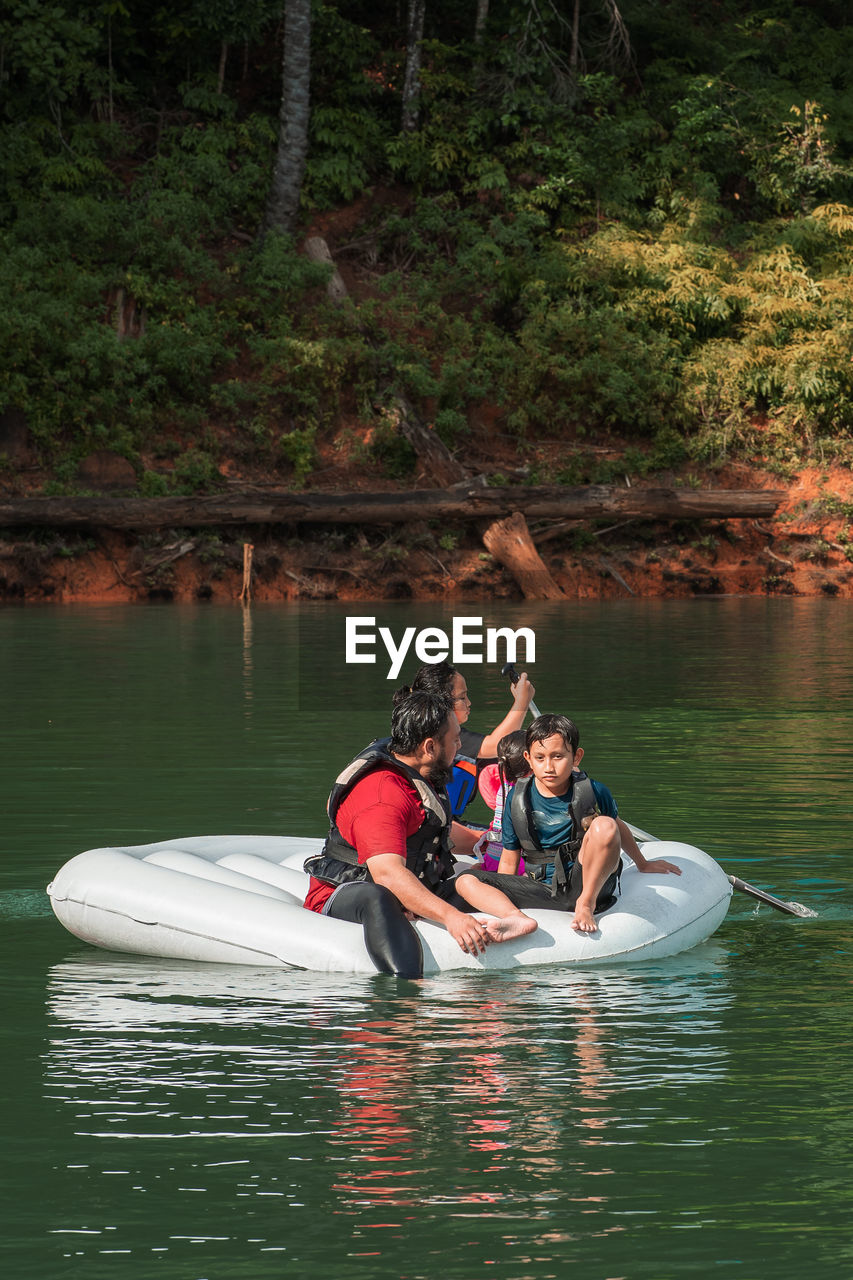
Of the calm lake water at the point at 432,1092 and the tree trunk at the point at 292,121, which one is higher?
the tree trunk at the point at 292,121

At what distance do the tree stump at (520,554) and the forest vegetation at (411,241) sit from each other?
1977 mm

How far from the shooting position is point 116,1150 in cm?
464

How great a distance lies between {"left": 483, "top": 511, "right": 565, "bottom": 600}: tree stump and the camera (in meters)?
27.2

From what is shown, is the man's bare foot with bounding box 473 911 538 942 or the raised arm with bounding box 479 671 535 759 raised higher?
the raised arm with bounding box 479 671 535 759

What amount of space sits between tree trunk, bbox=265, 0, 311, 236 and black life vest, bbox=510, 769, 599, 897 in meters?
25.2

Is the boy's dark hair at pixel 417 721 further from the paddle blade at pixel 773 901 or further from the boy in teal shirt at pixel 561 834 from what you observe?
the paddle blade at pixel 773 901

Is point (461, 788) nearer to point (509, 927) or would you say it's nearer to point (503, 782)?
point (503, 782)

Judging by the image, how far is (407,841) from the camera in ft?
21.6

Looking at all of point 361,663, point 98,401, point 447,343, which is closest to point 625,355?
point 447,343

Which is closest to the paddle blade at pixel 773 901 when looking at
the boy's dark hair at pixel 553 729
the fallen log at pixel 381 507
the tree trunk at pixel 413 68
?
the boy's dark hair at pixel 553 729

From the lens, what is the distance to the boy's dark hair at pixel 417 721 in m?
6.37

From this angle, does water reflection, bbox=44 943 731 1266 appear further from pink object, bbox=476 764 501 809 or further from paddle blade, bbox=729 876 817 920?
pink object, bbox=476 764 501 809

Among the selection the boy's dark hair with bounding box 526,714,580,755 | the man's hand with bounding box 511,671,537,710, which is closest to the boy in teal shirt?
the boy's dark hair with bounding box 526,714,580,755

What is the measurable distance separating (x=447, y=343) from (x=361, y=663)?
538 inches
